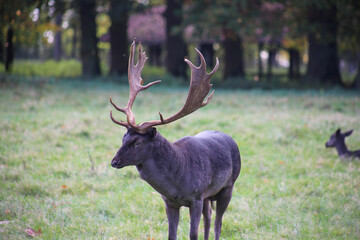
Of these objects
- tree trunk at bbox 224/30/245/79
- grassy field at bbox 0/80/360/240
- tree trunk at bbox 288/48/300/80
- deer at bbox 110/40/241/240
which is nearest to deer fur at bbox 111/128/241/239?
deer at bbox 110/40/241/240

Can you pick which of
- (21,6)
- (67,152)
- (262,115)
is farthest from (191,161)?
(21,6)

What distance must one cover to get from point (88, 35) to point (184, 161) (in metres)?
17.3

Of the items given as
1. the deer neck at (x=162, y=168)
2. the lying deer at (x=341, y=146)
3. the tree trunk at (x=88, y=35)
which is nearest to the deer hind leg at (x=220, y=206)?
the deer neck at (x=162, y=168)

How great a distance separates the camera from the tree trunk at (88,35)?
64.0 ft

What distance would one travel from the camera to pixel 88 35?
19.9 m

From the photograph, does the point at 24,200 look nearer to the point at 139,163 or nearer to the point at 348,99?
the point at 139,163

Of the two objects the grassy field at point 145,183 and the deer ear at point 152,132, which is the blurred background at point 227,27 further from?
the deer ear at point 152,132

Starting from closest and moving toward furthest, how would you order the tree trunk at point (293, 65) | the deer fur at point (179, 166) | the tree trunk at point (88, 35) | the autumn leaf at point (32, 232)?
the deer fur at point (179, 166) < the autumn leaf at point (32, 232) < the tree trunk at point (88, 35) < the tree trunk at point (293, 65)

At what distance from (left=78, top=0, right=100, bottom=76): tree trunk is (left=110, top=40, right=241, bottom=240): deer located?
1608cm

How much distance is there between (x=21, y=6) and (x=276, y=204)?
13.8 metres

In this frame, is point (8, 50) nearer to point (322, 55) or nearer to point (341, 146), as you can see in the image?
point (322, 55)

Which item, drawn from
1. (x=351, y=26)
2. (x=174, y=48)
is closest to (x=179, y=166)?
(x=351, y=26)

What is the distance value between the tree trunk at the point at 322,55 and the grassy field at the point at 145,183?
24.2 feet

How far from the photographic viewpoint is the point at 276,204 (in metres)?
5.73
